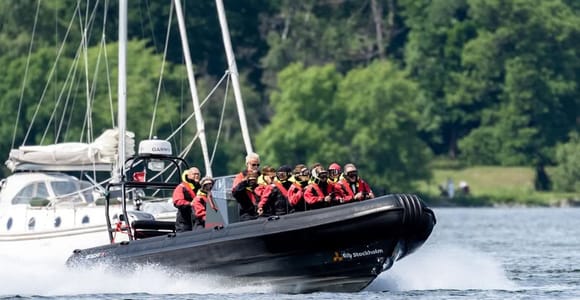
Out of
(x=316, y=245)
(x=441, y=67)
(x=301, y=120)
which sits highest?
(x=441, y=67)

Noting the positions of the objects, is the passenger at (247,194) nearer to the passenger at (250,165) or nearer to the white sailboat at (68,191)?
the passenger at (250,165)

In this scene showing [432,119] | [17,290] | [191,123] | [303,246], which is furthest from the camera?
[432,119]

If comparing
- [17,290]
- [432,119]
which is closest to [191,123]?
[432,119]

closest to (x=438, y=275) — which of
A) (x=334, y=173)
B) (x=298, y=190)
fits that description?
(x=334, y=173)

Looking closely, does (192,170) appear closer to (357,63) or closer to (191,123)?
(191,123)

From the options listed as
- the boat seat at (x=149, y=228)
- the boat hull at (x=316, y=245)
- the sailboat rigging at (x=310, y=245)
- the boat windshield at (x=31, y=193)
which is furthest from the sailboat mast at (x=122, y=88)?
the boat hull at (x=316, y=245)

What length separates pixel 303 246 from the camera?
3153 centimetres

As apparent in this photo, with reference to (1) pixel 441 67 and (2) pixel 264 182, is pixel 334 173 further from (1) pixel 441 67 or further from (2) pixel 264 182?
(1) pixel 441 67

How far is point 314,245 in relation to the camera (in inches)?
1240

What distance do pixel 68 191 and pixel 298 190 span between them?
1391cm

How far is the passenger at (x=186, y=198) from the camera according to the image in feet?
108

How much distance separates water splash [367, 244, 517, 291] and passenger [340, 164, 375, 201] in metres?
1.62

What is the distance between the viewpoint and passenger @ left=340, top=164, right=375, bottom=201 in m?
32.2

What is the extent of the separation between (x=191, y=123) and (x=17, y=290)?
5367 centimetres
